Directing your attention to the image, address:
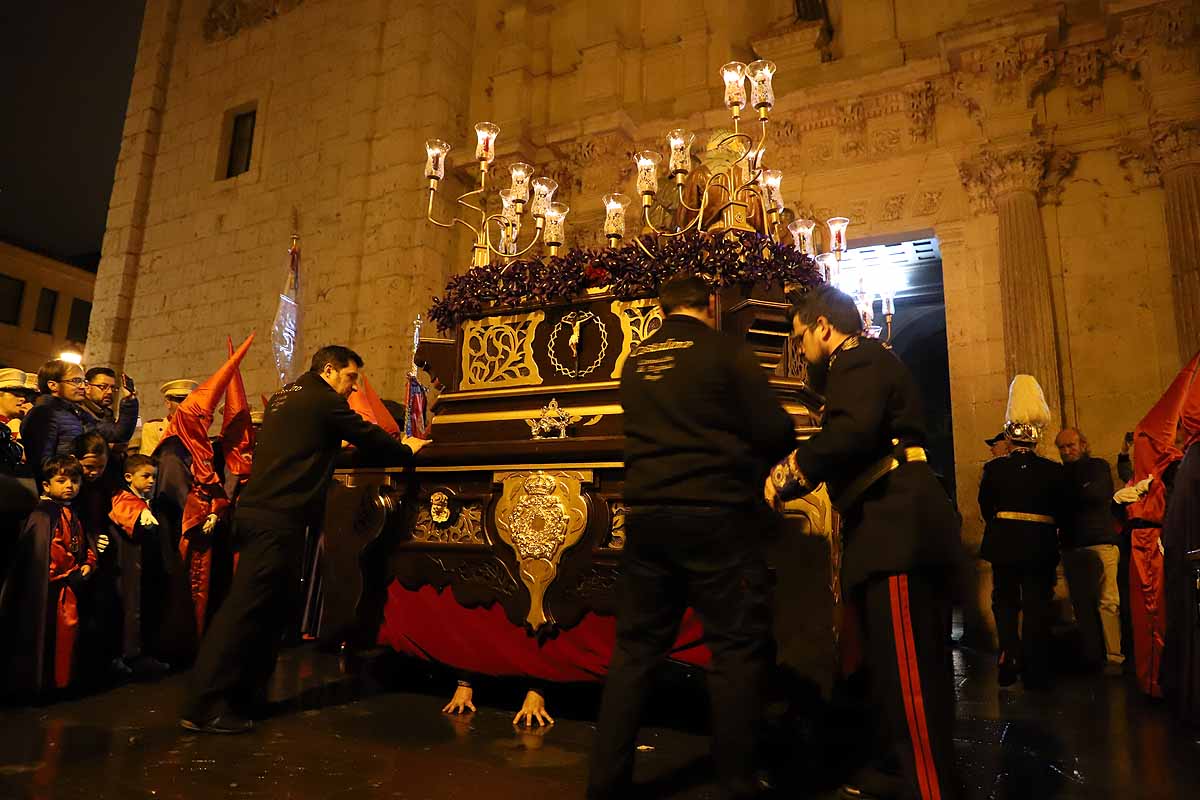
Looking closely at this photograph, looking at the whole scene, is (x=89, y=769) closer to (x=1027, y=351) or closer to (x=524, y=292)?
(x=524, y=292)

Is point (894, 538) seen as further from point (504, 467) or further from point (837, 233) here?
point (837, 233)

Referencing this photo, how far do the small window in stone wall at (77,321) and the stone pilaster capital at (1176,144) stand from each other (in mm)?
29954

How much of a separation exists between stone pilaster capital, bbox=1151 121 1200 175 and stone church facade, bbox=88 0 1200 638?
2cm

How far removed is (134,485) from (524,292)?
111 inches

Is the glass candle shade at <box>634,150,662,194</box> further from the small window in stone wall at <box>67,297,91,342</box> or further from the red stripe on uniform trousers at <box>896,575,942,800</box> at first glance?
the small window in stone wall at <box>67,297,91,342</box>

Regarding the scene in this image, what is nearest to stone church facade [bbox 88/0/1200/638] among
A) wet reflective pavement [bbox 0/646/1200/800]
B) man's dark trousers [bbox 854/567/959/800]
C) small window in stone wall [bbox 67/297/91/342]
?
wet reflective pavement [bbox 0/646/1200/800]

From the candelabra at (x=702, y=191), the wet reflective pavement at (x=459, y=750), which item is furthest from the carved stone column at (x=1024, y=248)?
the wet reflective pavement at (x=459, y=750)

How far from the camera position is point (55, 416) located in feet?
15.4

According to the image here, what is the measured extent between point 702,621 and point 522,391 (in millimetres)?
1740

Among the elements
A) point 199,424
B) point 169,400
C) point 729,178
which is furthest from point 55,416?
point 729,178

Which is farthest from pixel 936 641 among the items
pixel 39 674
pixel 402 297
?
pixel 402 297

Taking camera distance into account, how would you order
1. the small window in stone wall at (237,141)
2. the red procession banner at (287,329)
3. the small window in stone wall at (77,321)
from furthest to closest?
A: the small window in stone wall at (77,321) < the small window in stone wall at (237,141) < the red procession banner at (287,329)

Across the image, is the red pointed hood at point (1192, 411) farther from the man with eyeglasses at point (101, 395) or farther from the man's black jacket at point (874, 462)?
the man with eyeglasses at point (101, 395)

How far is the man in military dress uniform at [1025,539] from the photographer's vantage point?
4.69m
